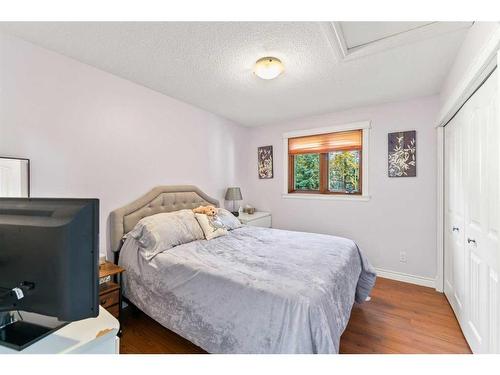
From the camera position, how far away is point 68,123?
201 centimetres

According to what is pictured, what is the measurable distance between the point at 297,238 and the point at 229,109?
6.71 ft

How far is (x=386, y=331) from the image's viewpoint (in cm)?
199

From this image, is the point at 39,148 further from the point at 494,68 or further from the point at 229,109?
the point at 494,68

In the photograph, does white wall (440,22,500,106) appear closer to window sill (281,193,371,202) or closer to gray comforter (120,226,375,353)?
window sill (281,193,371,202)

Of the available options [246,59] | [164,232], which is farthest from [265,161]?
[164,232]

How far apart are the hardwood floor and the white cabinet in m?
0.14

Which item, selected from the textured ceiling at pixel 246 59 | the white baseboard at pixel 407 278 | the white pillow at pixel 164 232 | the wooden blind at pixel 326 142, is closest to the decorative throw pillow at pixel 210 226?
the white pillow at pixel 164 232

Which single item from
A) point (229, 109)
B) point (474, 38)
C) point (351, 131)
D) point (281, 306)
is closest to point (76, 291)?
point (281, 306)

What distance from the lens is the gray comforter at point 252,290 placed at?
1.29 meters

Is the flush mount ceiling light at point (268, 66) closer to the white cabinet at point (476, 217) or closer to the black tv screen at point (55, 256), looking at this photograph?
the white cabinet at point (476, 217)

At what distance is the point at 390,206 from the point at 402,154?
691 mm

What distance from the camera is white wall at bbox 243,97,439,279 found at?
9.29 ft

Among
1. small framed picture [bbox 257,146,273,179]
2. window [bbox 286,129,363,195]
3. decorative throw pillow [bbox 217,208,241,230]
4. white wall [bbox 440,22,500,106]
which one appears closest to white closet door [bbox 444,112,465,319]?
white wall [bbox 440,22,500,106]

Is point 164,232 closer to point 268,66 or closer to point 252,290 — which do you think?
point 252,290
